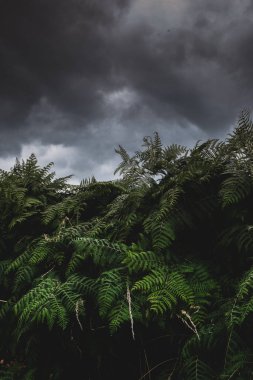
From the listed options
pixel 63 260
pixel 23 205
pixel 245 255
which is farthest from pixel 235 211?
pixel 23 205

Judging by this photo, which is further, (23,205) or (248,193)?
(23,205)

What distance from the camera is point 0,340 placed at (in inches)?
115

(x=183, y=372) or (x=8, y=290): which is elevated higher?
(x=8, y=290)

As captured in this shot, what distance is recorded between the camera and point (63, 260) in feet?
8.99

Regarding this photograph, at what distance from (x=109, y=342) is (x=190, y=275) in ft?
2.38

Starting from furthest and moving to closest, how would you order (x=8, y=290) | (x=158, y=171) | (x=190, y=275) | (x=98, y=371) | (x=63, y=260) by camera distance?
(x=8, y=290)
(x=158, y=171)
(x=63, y=260)
(x=98, y=371)
(x=190, y=275)

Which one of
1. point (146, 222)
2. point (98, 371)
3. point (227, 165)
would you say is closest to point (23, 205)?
point (146, 222)

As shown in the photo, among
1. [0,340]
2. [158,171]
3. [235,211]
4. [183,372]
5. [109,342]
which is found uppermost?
[158,171]

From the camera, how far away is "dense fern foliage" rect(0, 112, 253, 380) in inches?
74.2

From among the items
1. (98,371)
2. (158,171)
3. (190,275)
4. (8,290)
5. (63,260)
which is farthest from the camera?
(8,290)

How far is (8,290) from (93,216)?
1.03 m

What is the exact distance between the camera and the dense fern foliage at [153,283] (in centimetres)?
189

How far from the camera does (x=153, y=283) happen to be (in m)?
2.01

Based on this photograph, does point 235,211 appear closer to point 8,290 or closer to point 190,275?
point 190,275
